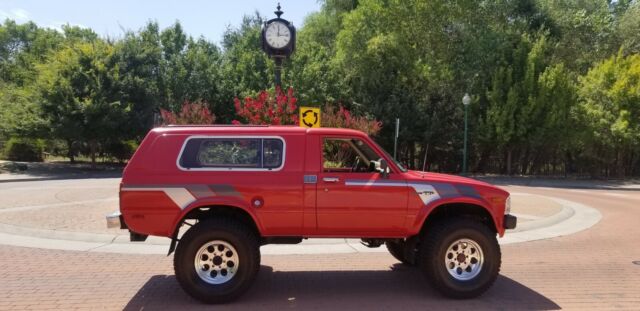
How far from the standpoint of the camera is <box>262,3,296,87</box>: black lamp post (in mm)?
13680

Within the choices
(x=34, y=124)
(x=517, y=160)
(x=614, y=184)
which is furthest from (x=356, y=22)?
(x=34, y=124)

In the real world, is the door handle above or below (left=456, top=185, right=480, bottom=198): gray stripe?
above

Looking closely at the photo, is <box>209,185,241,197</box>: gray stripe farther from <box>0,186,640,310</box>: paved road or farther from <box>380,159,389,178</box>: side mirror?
<box>380,159,389,178</box>: side mirror

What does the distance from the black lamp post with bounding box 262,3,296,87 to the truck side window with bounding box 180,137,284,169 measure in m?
8.17

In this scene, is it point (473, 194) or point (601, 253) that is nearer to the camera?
point (473, 194)

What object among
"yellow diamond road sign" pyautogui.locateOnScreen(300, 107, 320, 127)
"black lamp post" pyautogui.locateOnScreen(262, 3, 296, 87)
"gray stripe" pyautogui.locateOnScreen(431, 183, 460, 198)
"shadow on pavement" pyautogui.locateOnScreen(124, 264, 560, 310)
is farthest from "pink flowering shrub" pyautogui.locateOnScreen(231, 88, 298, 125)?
"gray stripe" pyautogui.locateOnScreen(431, 183, 460, 198)

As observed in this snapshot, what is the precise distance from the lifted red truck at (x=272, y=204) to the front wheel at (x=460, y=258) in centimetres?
1

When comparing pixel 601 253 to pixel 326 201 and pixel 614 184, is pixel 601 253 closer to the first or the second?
pixel 326 201

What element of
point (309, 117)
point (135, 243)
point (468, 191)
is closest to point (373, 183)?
point (468, 191)

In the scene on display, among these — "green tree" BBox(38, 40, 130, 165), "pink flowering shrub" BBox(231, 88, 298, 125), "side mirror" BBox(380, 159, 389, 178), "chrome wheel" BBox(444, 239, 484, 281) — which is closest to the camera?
"side mirror" BBox(380, 159, 389, 178)

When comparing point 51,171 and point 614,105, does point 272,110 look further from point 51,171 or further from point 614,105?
point 614,105

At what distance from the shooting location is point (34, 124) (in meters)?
27.0

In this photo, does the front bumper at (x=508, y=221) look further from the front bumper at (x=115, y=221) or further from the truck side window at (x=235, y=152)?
the front bumper at (x=115, y=221)

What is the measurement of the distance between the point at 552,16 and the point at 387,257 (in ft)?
102
